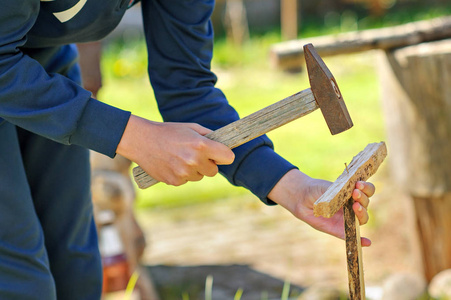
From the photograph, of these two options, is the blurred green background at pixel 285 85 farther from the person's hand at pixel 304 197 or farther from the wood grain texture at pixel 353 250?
the wood grain texture at pixel 353 250

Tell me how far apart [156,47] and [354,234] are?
0.68m

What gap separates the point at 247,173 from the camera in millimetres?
1455

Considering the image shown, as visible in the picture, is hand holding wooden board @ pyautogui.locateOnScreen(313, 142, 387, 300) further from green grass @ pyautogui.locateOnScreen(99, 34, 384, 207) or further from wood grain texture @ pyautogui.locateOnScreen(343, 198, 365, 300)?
green grass @ pyautogui.locateOnScreen(99, 34, 384, 207)

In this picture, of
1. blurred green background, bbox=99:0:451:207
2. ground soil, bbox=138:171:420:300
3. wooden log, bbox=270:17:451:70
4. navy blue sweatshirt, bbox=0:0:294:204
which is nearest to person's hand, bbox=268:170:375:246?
navy blue sweatshirt, bbox=0:0:294:204

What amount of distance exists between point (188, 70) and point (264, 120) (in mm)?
317

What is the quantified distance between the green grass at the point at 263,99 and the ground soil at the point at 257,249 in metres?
0.37

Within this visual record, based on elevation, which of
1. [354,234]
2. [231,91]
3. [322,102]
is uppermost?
[231,91]

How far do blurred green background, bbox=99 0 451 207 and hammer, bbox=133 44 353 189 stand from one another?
3356 millimetres

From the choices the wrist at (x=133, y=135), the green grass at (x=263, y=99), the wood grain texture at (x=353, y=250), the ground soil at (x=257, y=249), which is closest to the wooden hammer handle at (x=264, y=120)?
the wrist at (x=133, y=135)

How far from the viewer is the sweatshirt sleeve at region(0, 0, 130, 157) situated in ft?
3.87

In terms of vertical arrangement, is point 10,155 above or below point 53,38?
below

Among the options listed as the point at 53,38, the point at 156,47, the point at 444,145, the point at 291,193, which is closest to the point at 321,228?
the point at 291,193

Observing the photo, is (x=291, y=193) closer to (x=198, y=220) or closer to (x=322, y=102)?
(x=322, y=102)

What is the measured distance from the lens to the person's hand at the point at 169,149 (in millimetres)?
1262
